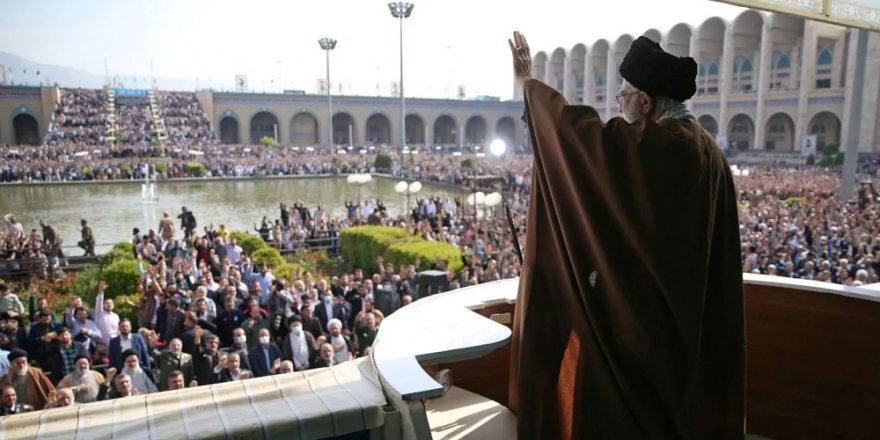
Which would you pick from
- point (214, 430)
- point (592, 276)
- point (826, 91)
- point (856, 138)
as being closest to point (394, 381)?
point (214, 430)

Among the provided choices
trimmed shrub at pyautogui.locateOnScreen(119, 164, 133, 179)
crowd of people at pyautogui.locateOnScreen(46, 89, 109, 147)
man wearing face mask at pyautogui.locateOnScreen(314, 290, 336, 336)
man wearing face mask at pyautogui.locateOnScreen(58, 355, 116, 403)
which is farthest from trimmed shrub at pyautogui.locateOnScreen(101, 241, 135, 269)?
crowd of people at pyautogui.locateOnScreen(46, 89, 109, 147)

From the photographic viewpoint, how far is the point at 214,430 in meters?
1.34

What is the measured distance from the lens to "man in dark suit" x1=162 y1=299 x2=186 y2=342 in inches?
259

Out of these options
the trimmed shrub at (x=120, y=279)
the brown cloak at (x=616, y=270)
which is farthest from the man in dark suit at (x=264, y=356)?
the trimmed shrub at (x=120, y=279)

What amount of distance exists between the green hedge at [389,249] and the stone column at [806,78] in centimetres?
3230

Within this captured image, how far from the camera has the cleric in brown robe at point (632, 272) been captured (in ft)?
4.88

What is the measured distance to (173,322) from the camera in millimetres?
6656

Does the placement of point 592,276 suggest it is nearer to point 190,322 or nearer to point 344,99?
point 190,322

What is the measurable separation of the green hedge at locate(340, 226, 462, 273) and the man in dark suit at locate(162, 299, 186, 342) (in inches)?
177

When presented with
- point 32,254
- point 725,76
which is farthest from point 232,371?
point 725,76

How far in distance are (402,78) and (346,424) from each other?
3043 cm

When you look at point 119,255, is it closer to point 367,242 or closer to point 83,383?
point 367,242

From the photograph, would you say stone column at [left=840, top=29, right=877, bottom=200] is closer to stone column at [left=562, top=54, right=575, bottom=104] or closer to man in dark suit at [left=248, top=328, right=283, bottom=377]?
man in dark suit at [left=248, top=328, right=283, bottom=377]

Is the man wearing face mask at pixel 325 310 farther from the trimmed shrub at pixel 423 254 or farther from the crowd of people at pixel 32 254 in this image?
the crowd of people at pixel 32 254
